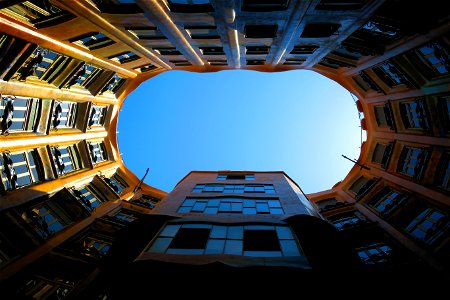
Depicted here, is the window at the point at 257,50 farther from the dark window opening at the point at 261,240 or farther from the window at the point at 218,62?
the dark window opening at the point at 261,240

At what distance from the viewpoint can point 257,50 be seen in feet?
63.1

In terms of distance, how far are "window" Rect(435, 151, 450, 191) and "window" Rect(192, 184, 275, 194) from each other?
1008cm

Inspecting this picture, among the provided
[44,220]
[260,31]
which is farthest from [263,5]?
[44,220]

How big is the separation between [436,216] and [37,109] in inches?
969

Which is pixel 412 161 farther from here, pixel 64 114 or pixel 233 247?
pixel 64 114

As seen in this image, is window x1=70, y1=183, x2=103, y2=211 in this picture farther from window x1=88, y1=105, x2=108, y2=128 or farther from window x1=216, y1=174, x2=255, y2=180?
window x1=216, y1=174, x2=255, y2=180

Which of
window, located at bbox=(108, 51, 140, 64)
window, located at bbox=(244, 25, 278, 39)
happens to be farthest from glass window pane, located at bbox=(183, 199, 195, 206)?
window, located at bbox=(108, 51, 140, 64)

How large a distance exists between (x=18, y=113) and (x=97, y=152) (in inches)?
375

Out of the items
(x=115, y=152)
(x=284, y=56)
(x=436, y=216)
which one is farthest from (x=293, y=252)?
(x=115, y=152)

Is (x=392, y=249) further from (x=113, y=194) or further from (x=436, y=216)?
(x=113, y=194)

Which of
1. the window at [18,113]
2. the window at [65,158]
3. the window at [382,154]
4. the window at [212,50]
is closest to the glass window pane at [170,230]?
the window at [18,113]

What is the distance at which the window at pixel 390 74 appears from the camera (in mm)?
16686

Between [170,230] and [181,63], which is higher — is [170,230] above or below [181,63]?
below

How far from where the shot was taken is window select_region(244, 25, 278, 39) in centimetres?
1500
